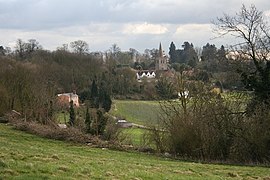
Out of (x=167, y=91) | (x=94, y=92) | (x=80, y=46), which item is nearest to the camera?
(x=167, y=91)

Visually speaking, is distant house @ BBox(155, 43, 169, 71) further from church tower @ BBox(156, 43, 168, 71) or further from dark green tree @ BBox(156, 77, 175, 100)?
dark green tree @ BBox(156, 77, 175, 100)

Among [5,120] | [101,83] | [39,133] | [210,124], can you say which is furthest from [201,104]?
[101,83]

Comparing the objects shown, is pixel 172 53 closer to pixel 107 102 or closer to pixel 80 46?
pixel 80 46

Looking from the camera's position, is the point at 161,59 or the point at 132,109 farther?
the point at 161,59

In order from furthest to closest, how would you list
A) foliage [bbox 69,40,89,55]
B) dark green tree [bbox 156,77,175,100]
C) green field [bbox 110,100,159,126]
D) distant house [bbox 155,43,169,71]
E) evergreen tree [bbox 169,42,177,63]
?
evergreen tree [bbox 169,42,177,63] → distant house [bbox 155,43,169,71] → foliage [bbox 69,40,89,55] → green field [bbox 110,100,159,126] → dark green tree [bbox 156,77,175,100]

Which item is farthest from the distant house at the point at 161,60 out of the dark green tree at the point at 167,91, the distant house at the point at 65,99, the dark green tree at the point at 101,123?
the dark green tree at the point at 101,123

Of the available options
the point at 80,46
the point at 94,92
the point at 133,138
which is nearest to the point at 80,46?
the point at 80,46

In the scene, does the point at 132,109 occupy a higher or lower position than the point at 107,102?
lower

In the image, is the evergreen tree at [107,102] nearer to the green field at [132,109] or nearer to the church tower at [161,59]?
the green field at [132,109]

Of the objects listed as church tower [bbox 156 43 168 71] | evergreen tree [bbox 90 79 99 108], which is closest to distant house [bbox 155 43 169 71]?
church tower [bbox 156 43 168 71]

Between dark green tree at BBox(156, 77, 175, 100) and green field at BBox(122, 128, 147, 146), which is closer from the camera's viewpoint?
green field at BBox(122, 128, 147, 146)

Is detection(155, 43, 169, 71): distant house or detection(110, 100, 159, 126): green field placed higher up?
detection(155, 43, 169, 71): distant house

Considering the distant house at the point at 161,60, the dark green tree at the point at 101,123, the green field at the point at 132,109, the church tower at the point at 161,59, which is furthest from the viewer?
the church tower at the point at 161,59

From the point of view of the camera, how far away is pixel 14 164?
35.9 feet
